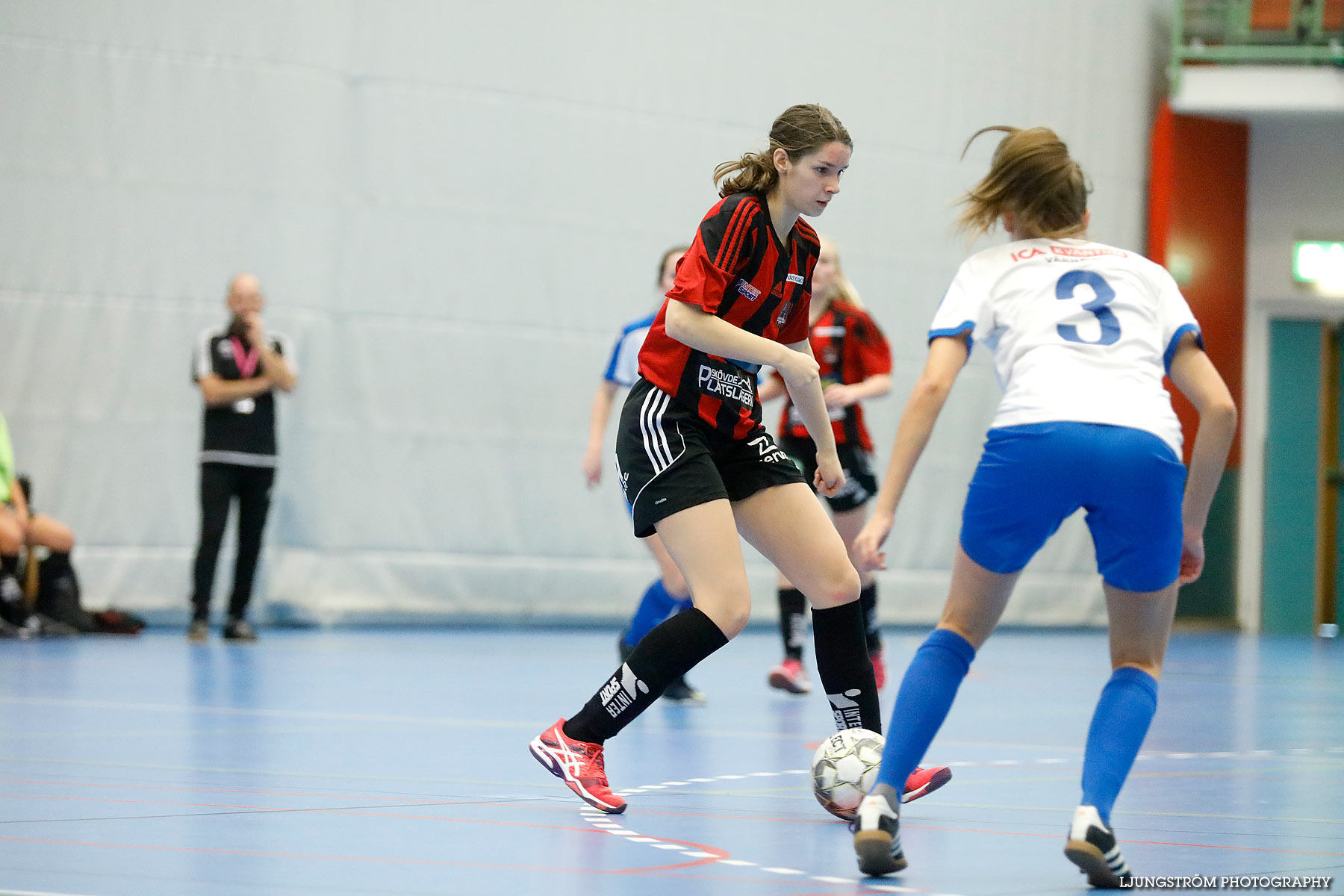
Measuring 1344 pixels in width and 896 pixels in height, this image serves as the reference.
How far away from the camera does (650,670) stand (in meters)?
3.95

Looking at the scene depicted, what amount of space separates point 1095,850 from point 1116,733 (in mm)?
265

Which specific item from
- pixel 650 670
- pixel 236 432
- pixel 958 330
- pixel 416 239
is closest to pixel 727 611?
pixel 650 670

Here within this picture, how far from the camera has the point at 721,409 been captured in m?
4.04

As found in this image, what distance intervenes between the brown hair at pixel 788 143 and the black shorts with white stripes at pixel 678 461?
0.55m

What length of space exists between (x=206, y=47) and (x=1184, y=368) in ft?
30.8

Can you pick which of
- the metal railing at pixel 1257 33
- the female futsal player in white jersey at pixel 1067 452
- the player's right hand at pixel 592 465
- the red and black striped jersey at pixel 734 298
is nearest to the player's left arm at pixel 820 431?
the red and black striped jersey at pixel 734 298

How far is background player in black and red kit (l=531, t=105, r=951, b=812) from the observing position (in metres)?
3.87

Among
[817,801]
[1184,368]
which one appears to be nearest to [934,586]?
[817,801]

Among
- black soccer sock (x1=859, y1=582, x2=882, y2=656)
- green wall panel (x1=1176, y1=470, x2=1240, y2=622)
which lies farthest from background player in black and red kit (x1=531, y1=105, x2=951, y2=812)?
green wall panel (x1=1176, y1=470, x2=1240, y2=622)

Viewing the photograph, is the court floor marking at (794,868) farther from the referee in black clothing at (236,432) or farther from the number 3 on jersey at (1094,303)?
A: the referee in black clothing at (236,432)

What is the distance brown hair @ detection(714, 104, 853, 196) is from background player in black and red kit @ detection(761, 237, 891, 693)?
3078 mm

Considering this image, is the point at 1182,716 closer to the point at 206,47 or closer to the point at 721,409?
the point at 721,409

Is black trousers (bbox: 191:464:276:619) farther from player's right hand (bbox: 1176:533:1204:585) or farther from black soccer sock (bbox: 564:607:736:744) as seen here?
player's right hand (bbox: 1176:533:1204:585)

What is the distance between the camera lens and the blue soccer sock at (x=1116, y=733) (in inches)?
118
